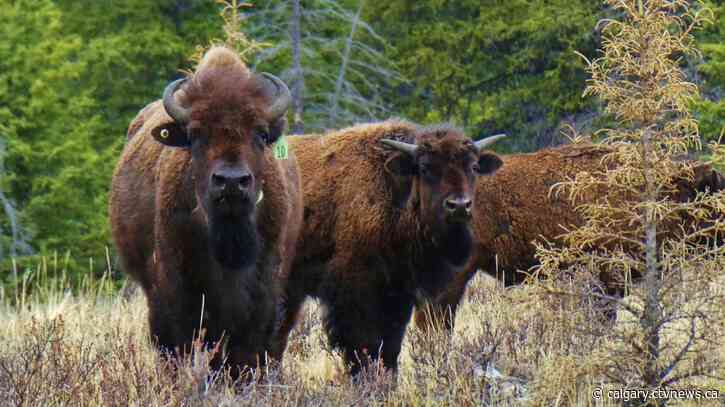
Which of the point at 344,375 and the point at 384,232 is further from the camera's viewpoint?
the point at 384,232

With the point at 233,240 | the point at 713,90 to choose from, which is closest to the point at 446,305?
the point at 233,240

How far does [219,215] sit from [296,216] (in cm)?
167

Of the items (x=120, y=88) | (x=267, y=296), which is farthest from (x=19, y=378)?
(x=120, y=88)

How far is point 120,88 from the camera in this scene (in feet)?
86.8

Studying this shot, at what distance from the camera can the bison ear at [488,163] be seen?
10.2 meters

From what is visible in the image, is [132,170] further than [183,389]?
Yes

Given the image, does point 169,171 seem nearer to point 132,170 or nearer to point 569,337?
point 132,170

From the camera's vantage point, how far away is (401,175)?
9.91 meters

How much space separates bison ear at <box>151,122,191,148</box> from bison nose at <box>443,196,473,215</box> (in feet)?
8.57

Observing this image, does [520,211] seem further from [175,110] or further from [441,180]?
[175,110]

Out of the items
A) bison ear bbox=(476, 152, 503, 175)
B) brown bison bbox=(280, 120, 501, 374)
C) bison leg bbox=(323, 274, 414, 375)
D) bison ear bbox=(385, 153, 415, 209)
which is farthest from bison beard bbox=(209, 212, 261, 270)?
bison ear bbox=(476, 152, 503, 175)

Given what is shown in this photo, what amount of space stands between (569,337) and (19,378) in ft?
12.4

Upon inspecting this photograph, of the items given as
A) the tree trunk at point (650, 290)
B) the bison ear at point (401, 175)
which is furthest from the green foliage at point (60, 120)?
the tree trunk at point (650, 290)

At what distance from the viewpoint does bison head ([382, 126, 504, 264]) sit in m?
9.36
